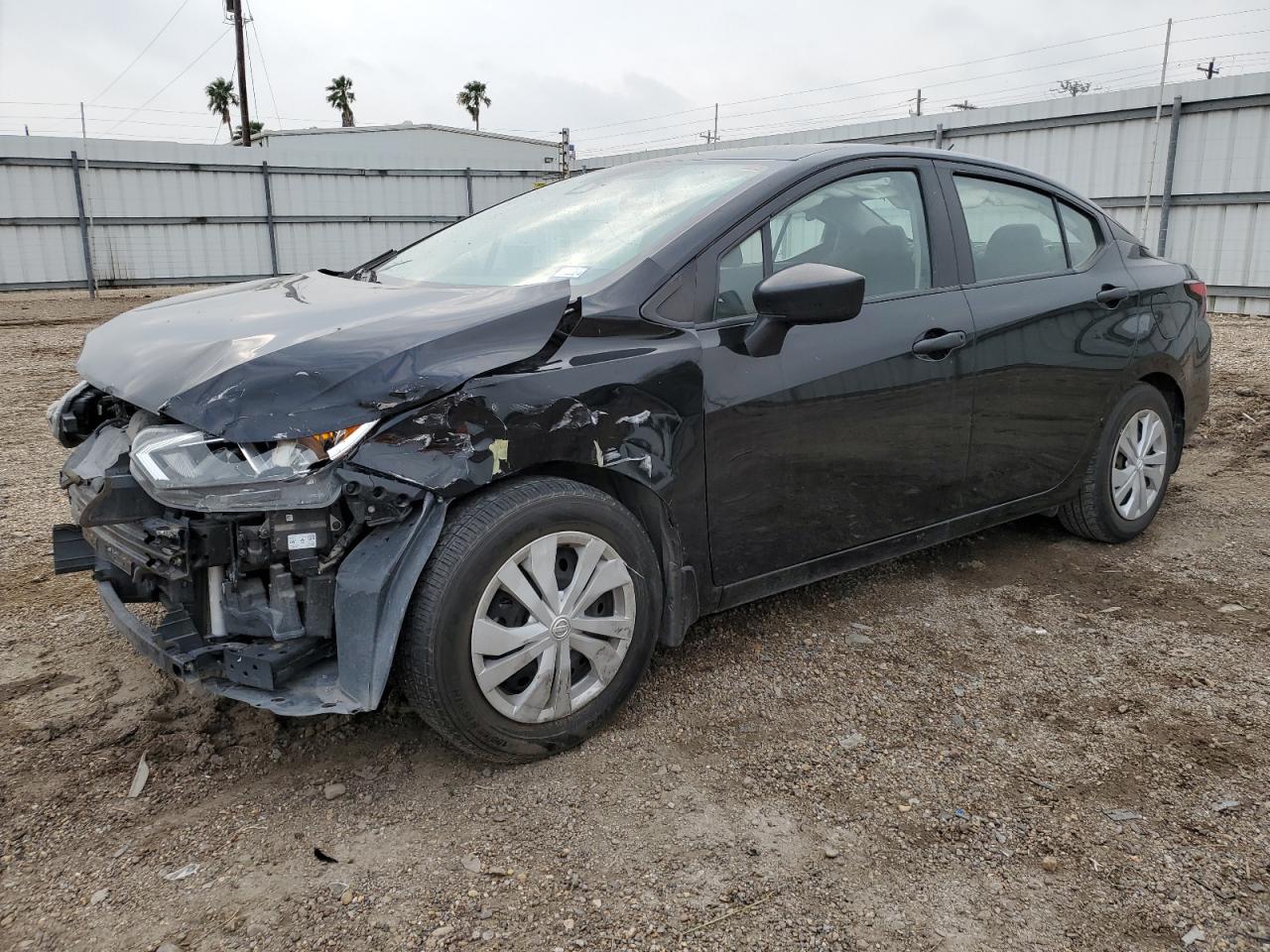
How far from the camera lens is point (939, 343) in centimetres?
319

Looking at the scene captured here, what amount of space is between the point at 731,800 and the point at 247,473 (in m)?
1.38

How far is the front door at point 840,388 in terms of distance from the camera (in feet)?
9.11

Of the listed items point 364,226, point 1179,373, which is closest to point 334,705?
point 1179,373

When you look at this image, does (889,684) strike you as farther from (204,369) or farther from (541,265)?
(204,369)

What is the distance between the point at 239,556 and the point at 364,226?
62.6 ft

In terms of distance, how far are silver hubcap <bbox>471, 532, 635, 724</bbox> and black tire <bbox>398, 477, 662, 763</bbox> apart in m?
0.03

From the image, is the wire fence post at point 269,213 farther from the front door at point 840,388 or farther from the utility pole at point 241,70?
the front door at point 840,388

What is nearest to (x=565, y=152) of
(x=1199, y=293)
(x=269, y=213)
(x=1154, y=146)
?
(x=269, y=213)

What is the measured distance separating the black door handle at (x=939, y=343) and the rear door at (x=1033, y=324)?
0.34ft

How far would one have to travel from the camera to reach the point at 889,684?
9.85 ft

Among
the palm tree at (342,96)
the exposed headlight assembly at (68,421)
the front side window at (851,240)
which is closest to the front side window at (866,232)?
the front side window at (851,240)

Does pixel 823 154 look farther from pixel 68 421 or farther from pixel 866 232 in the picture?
pixel 68 421

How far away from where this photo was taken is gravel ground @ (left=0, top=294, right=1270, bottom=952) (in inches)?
78.0

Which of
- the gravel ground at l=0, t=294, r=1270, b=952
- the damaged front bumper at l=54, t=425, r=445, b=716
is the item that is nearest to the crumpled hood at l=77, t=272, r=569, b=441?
the damaged front bumper at l=54, t=425, r=445, b=716
